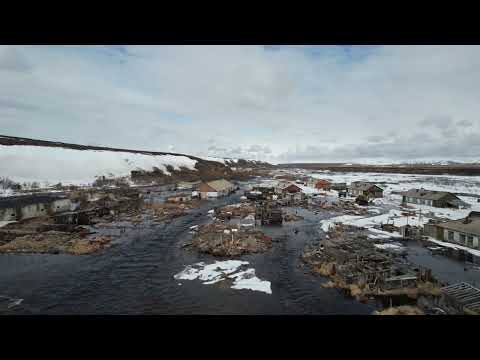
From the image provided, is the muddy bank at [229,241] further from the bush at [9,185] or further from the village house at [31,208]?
the bush at [9,185]

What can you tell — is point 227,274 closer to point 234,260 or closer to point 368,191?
point 234,260

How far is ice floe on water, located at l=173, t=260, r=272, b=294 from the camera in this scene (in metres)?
9.39

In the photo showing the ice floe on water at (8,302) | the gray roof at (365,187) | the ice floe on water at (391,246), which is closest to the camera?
the ice floe on water at (8,302)

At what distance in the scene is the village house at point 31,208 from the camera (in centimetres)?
1814

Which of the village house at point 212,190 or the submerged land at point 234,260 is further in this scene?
the village house at point 212,190

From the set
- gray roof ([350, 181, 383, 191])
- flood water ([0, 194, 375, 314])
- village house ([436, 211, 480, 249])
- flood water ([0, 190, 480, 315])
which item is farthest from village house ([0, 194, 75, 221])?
gray roof ([350, 181, 383, 191])

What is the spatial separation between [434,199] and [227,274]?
25809mm

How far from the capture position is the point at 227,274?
1040 cm

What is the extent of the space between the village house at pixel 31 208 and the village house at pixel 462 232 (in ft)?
93.5

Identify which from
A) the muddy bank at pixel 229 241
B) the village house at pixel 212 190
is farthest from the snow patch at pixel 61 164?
the muddy bank at pixel 229 241
